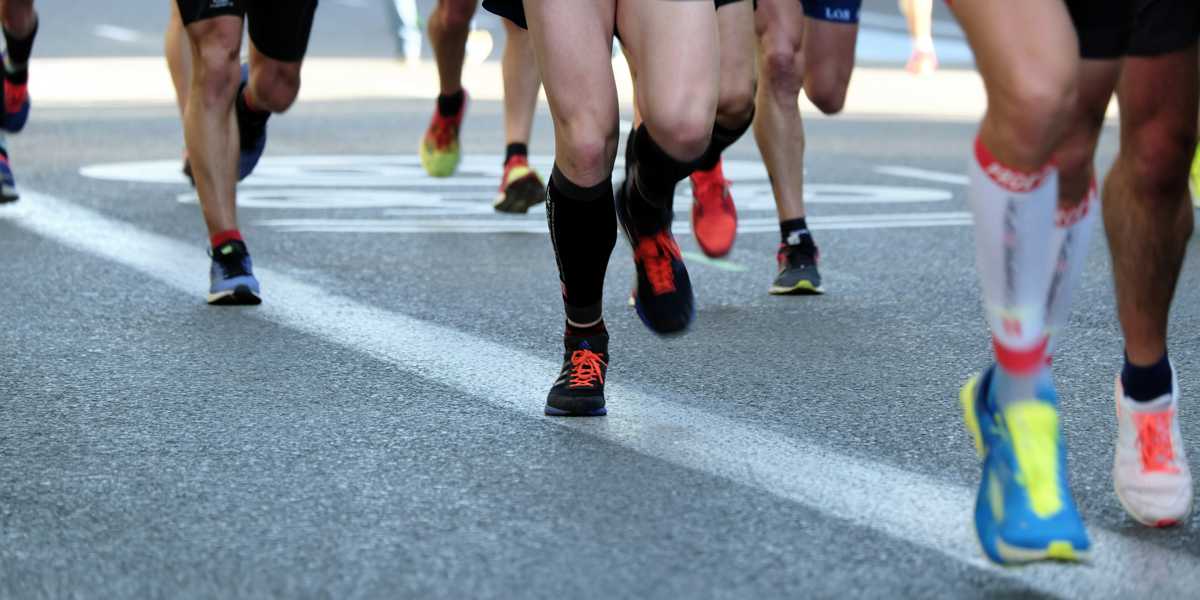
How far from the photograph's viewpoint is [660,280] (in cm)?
448

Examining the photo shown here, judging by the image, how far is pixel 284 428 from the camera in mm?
4129

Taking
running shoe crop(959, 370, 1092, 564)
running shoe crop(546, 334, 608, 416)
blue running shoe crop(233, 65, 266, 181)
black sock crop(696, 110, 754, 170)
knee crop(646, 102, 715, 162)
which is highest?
knee crop(646, 102, 715, 162)

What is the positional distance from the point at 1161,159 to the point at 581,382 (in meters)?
1.34

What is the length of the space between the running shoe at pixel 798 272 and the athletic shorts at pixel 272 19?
1.61 m

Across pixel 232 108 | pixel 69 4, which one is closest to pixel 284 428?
pixel 232 108

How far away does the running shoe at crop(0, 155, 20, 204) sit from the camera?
315 inches

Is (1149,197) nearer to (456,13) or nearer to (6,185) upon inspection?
(456,13)

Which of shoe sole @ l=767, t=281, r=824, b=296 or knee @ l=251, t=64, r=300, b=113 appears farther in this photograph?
knee @ l=251, t=64, r=300, b=113

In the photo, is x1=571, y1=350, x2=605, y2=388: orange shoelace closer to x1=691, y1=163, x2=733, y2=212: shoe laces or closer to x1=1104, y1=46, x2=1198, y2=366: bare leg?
x1=1104, y1=46, x2=1198, y2=366: bare leg

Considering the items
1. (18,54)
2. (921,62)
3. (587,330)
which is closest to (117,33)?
(921,62)

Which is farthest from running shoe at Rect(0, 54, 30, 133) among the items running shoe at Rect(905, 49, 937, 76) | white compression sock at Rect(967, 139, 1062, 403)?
running shoe at Rect(905, 49, 937, 76)

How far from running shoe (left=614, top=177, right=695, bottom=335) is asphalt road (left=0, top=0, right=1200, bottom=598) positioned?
0.58 feet

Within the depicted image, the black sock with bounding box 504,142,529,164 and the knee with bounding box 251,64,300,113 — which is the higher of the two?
the knee with bounding box 251,64,300,113

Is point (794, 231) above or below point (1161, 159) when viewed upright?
below
